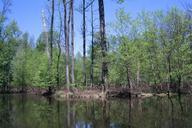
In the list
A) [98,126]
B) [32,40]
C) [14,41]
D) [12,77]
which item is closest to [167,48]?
[14,41]

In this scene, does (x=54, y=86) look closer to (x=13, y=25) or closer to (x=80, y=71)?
(x=13, y=25)

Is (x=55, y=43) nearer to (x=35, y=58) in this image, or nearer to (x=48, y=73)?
(x=35, y=58)

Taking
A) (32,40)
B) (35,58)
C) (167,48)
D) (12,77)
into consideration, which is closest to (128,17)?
(167,48)

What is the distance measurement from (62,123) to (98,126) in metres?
1.59

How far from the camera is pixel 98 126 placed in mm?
11172

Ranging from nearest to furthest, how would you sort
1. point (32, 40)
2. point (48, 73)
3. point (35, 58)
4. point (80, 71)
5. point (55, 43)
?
point (48, 73), point (55, 43), point (35, 58), point (80, 71), point (32, 40)

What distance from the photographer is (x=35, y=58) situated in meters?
61.1

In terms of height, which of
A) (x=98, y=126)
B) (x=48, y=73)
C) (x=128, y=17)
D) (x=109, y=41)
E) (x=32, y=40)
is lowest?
(x=98, y=126)

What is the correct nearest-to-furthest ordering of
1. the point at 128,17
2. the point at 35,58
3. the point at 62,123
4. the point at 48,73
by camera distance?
the point at 62,123, the point at 128,17, the point at 48,73, the point at 35,58

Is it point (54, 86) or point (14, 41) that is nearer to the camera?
point (54, 86)

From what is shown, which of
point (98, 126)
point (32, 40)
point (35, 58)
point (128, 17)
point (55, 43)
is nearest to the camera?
point (98, 126)

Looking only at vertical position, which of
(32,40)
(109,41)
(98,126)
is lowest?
(98,126)

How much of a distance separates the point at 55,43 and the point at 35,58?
7.16 meters

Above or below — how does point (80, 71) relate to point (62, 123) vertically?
above
